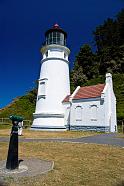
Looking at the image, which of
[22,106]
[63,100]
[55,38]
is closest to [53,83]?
[63,100]

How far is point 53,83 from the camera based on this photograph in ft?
89.9

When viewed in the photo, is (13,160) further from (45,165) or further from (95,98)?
(95,98)

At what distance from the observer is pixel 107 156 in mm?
9602

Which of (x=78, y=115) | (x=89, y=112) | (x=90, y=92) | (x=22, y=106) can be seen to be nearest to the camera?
(x=89, y=112)

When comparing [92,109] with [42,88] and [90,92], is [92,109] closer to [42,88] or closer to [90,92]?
[90,92]

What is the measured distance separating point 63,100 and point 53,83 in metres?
2.37

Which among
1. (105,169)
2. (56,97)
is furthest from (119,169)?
(56,97)

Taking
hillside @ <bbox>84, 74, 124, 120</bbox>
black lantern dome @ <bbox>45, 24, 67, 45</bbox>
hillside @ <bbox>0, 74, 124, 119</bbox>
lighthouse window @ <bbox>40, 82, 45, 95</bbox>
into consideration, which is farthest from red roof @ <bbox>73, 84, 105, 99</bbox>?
hillside @ <bbox>0, 74, 124, 119</bbox>

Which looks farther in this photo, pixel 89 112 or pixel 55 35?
pixel 55 35

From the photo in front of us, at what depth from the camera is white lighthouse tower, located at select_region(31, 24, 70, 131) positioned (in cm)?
2684

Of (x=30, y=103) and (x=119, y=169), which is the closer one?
(x=119, y=169)

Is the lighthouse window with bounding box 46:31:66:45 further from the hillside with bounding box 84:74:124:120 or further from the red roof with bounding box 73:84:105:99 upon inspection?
the hillside with bounding box 84:74:124:120

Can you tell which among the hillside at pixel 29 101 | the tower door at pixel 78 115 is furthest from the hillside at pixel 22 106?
the tower door at pixel 78 115

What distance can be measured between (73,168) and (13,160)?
1.90m
